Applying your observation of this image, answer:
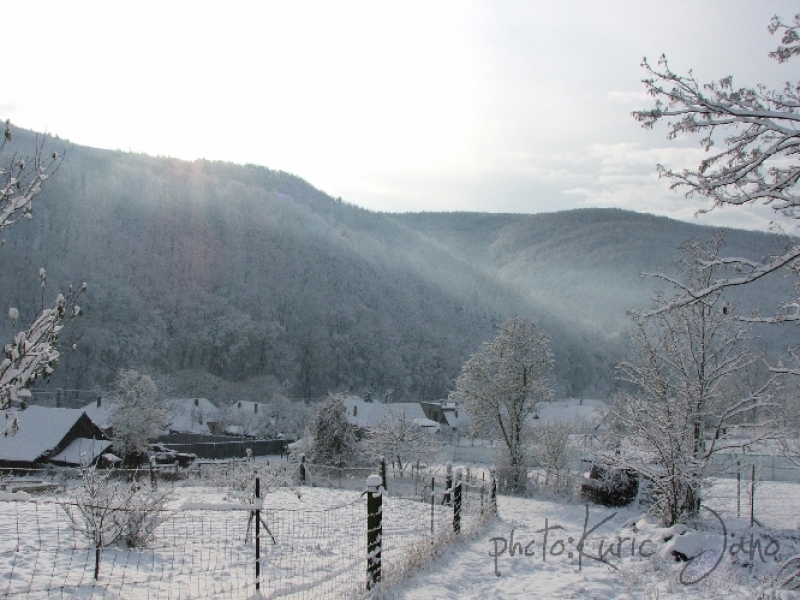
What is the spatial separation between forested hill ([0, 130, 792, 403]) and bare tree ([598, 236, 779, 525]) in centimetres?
6322

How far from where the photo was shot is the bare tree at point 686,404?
1248 centimetres

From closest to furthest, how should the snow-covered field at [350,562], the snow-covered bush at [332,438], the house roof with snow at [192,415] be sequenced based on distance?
the snow-covered field at [350,562] < the snow-covered bush at [332,438] < the house roof with snow at [192,415]

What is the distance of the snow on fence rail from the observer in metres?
6.82

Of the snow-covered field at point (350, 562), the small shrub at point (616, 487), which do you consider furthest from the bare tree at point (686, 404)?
the small shrub at point (616, 487)

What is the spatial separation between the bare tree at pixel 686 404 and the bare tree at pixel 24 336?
35.0ft

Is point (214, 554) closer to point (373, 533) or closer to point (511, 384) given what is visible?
point (373, 533)

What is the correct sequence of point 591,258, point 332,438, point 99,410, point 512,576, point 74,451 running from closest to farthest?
point 512,576
point 332,438
point 74,451
point 99,410
point 591,258

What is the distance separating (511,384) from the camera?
85.3ft

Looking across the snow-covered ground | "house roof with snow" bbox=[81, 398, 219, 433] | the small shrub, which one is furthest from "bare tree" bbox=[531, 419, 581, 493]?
"house roof with snow" bbox=[81, 398, 219, 433]

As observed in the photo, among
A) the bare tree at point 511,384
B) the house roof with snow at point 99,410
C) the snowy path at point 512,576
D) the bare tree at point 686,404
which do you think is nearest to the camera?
the snowy path at point 512,576

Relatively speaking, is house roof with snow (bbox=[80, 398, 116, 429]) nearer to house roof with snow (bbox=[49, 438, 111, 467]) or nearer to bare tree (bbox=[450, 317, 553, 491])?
house roof with snow (bbox=[49, 438, 111, 467])

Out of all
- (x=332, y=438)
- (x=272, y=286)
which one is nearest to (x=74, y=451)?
(x=332, y=438)

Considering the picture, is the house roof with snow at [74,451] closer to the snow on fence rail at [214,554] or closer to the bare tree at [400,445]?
the bare tree at [400,445]

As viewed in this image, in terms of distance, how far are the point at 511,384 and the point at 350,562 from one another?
18.1 m
